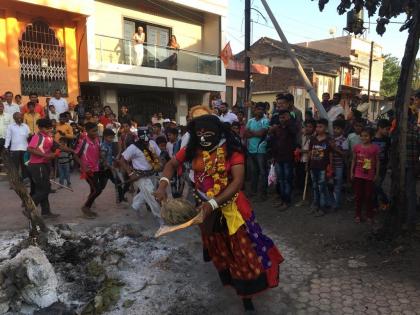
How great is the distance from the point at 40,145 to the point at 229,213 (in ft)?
13.5

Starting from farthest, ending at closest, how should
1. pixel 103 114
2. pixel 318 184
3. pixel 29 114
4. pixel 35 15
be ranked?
pixel 35 15
pixel 103 114
pixel 29 114
pixel 318 184

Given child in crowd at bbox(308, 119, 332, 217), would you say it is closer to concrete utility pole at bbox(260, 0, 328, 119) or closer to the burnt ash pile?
concrete utility pole at bbox(260, 0, 328, 119)

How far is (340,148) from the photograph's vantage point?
668cm

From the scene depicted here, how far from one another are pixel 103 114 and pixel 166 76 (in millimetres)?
4996

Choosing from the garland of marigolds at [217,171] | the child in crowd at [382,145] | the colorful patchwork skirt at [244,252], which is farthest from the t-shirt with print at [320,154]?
the garland of marigolds at [217,171]

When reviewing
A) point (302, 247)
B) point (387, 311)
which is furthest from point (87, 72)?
point (387, 311)

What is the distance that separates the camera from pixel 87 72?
14.3 meters

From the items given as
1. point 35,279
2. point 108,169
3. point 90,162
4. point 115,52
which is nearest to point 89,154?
point 90,162

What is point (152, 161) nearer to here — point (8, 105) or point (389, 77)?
point (8, 105)

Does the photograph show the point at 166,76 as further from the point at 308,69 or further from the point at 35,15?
the point at 308,69

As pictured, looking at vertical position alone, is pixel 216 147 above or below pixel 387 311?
above

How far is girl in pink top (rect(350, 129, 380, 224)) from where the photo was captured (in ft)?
19.2

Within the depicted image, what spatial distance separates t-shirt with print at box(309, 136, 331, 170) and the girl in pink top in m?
0.44

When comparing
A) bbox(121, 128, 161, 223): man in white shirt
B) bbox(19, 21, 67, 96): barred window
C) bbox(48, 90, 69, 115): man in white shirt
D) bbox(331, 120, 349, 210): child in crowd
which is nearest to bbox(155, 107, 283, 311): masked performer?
bbox(121, 128, 161, 223): man in white shirt
